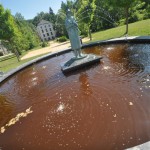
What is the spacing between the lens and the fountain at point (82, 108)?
14.9 ft

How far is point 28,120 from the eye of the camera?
6.09 metres

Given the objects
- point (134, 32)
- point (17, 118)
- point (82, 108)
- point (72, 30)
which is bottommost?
point (134, 32)

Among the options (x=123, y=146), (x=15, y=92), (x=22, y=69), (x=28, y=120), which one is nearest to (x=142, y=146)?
(x=123, y=146)

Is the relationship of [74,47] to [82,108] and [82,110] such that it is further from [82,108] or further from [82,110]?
[82,110]

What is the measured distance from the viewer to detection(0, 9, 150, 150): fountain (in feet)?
14.9

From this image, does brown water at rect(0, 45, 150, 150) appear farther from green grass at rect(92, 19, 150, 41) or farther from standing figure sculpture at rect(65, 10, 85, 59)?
green grass at rect(92, 19, 150, 41)

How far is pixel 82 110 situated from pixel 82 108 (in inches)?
5.3

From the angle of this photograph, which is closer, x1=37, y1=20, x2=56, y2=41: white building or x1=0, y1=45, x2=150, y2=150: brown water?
x1=0, y1=45, x2=150, y2=150: brown water

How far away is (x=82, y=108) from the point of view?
5984 millimetres

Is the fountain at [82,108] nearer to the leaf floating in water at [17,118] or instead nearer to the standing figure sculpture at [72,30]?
the leaf floating in water at [17,118]

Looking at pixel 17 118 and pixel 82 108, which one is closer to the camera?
pixel 82 108

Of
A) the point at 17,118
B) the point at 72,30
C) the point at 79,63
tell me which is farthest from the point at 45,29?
the point at 17,118

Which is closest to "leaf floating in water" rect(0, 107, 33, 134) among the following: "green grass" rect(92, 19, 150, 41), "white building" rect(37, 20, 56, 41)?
"green grass" rect(92, 19, 150, 41)

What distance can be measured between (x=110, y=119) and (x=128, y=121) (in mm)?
481
